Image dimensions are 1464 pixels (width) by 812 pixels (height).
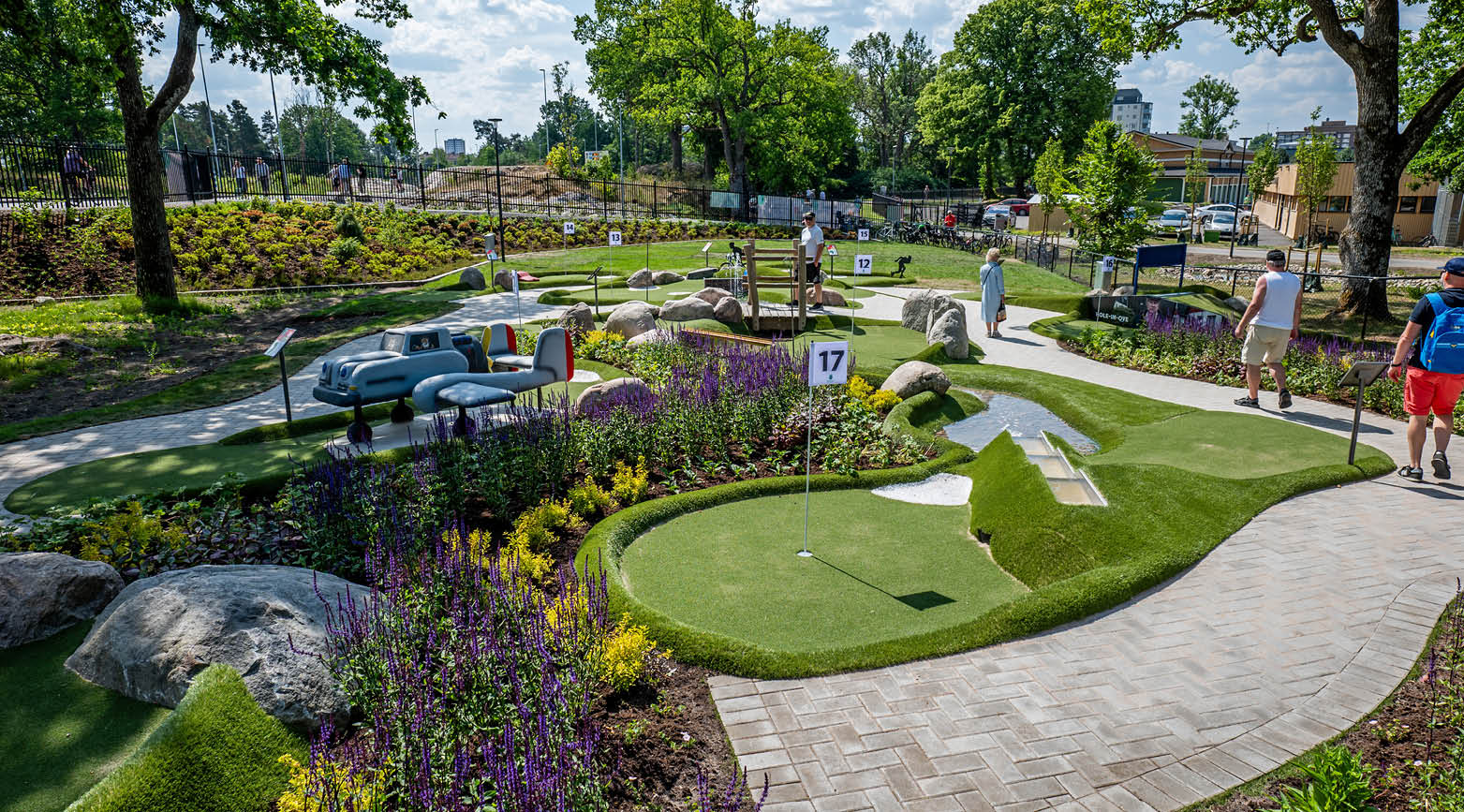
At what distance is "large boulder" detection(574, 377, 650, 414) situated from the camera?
9078mm

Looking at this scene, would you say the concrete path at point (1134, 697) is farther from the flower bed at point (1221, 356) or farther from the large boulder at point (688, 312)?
the large boulder at point (688, 312)

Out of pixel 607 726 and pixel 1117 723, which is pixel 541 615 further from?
pixel 1117 723

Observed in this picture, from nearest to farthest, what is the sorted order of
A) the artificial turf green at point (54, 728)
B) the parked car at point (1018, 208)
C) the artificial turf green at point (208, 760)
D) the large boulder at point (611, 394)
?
the artificial turf green at point (208, 760) → the artificial turf green at point (54, 728) → the large boulder at point (611, 394) → the parked car at point (1018, 208)

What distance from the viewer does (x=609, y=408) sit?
8.77 metres

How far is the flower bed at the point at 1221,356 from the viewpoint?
1116 centimetres

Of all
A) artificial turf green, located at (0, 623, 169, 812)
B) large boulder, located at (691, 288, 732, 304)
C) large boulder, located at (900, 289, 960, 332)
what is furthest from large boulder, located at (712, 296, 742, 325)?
artificial turf green, located at (0, 623, 169, 812)

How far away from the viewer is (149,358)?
13.5m

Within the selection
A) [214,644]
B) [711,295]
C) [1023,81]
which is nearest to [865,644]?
[214,644]

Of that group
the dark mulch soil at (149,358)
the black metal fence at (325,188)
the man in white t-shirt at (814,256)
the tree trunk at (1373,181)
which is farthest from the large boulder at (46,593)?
the black metal fence at (325,188)

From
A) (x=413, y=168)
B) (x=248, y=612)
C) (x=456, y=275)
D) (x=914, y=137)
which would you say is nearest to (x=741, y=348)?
(x=248, y=612)

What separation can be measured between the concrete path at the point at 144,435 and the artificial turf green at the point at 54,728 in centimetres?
320

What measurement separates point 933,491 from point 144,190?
1713 cm

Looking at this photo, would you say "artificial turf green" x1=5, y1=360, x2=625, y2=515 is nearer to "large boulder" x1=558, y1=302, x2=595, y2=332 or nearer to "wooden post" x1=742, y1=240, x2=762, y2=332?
"large boulder" x1=558, y1=302, x2=595, y2=332

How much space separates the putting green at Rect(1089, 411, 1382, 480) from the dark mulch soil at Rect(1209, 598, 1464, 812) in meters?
3.58
